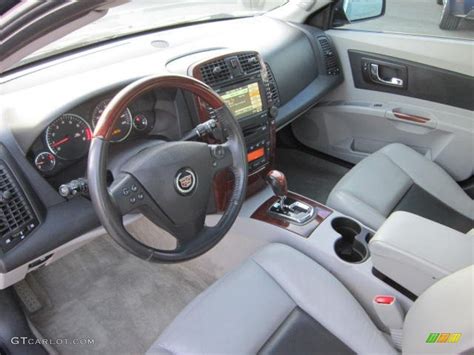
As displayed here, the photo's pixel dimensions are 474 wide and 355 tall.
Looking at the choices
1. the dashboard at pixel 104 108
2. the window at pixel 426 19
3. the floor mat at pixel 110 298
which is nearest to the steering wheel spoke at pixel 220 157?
the dashboard at pixel 104 108

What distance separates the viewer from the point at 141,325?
6.26 feet

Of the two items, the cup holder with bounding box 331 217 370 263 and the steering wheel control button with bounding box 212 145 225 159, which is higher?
the steering wheel control button with bounding box 212 145 225 159

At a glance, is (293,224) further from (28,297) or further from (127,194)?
(28,297)

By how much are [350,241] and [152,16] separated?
1366mm

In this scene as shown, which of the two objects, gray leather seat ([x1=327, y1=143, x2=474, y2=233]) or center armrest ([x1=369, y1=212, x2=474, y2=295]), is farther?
gray leather seat ([x1=327, y1=143, x2=474, y2=233])

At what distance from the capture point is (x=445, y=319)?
86 cm

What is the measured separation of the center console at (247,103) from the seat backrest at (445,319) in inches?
33.4

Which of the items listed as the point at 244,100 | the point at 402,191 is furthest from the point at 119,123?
the point at 402,191

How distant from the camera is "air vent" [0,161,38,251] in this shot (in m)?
1.15

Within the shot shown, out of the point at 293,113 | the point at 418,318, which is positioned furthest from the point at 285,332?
the point at 293,113

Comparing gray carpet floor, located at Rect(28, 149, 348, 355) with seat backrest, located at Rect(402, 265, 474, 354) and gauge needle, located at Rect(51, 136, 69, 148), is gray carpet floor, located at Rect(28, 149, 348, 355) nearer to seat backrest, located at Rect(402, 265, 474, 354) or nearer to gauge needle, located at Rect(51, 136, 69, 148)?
gauge needle, located at Rect(51, 136, 69, 148)

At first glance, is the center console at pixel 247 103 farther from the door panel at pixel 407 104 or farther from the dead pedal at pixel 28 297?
the dead pedal at pixel 28 297

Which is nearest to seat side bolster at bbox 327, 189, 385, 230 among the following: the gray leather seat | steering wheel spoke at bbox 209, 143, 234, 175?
the gray leather seat

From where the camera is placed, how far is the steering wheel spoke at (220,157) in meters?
1.30
